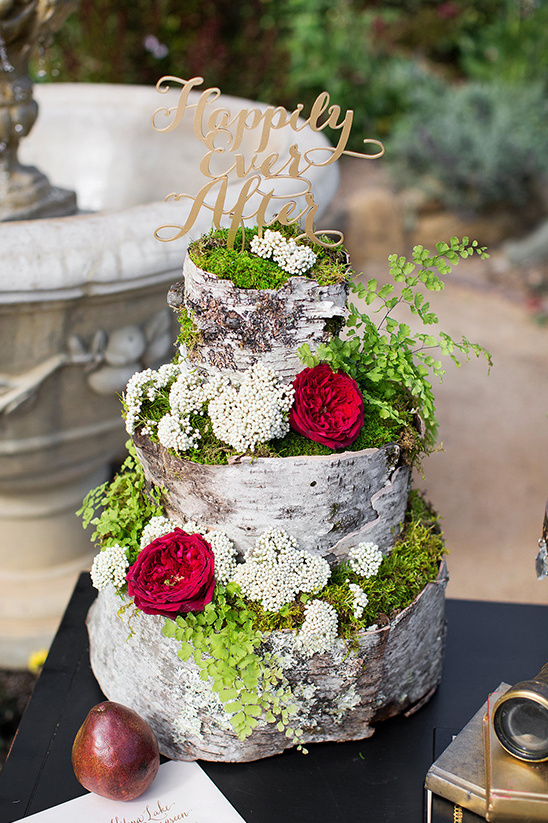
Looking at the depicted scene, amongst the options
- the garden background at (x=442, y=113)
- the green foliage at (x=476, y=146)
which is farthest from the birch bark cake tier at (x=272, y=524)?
the green foliage at (x=476, y=146)

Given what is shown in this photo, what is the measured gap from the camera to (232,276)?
4.38ft

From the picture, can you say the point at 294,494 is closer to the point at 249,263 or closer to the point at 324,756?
the point at 249,263

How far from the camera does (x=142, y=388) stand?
4.86 ft

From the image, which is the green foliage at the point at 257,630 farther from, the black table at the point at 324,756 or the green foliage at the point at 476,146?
the green foliage at the point at 476,146

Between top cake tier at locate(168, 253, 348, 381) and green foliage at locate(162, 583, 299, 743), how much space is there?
387 mm

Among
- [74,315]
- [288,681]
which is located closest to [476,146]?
[74,315]

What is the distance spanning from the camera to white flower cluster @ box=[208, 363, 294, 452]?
1.32 meters

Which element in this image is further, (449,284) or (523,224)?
(523,224)

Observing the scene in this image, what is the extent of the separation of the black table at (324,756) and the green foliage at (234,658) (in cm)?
15

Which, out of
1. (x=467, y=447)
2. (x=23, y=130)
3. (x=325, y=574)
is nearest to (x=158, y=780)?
(x=325, y=574)

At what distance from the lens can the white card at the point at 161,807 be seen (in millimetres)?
1389

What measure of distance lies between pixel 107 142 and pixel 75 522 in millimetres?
1417

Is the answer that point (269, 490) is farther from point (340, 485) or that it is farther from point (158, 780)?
point (158, 780)

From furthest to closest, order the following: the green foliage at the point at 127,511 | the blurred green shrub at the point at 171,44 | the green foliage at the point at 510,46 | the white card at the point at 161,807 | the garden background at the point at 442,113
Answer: the green foliage at the point at 510,46 → the blurred green shrub at the point at 171,44 → the garden background at the point at 442,113 → the green foliage at the point at 127,511 → the white card at the point at 161,807
